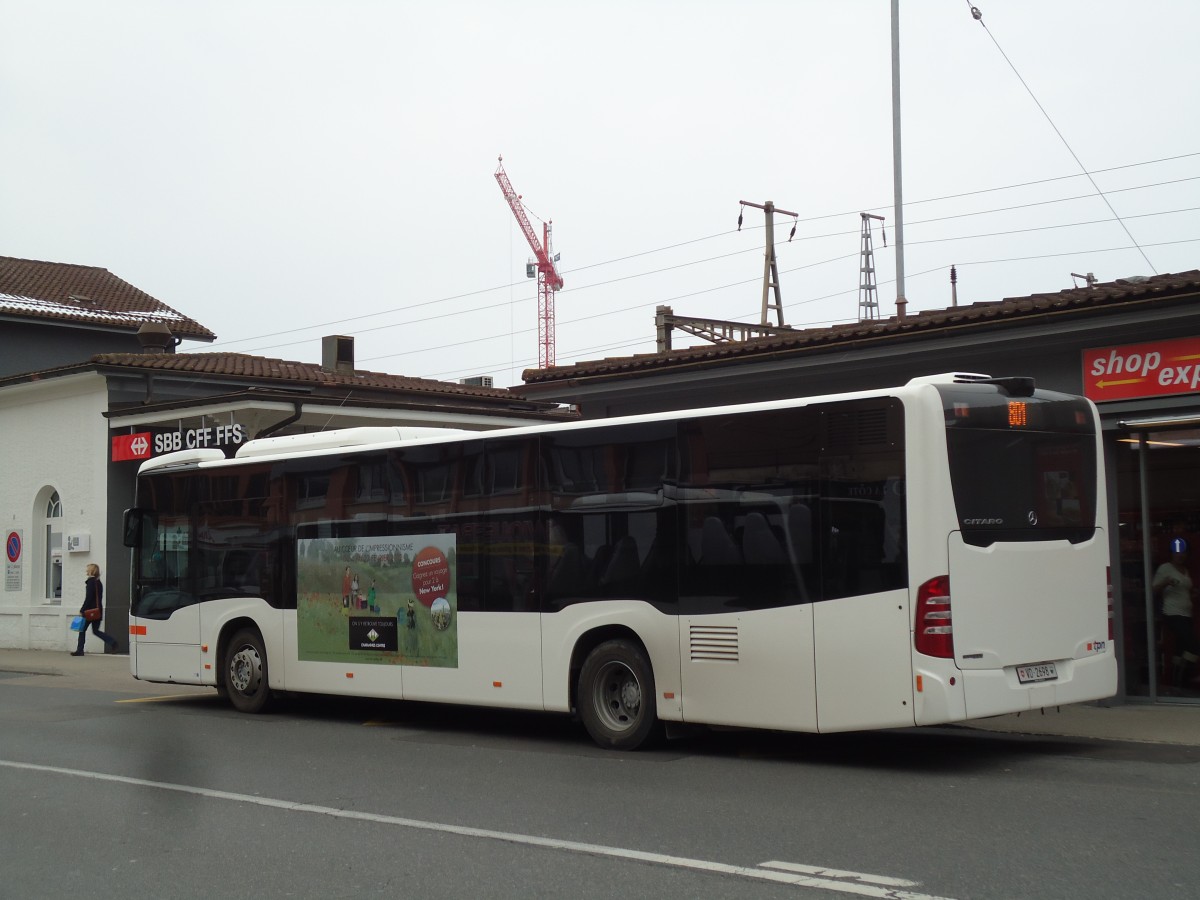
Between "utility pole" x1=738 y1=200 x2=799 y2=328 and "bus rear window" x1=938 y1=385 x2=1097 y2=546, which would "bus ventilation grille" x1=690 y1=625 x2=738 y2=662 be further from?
"utility pole" x1=738 y1=200 x2=799 y2=328

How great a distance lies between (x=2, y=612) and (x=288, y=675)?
1649 cm

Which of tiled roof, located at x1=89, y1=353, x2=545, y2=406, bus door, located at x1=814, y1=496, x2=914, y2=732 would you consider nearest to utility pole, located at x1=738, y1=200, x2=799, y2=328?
tiled roof, located at x1=89, y1=353, x2=545, y2=406

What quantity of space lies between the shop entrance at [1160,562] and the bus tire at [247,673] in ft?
31.4

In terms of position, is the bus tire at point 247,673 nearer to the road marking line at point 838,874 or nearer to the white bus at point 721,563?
the white bus at point 721,563

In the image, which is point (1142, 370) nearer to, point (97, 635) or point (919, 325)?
point (919, 325)

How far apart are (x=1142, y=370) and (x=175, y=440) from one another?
57.2 ft

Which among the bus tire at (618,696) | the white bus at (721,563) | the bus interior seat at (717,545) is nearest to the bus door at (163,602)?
the white bus at (721,563)

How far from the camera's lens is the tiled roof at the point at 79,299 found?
35.8 m

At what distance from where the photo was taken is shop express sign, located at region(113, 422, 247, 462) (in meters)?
24.1

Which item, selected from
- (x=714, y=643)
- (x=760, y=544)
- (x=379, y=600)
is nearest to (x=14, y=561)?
(x=379, y=600)

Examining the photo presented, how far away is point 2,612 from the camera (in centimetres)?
2831

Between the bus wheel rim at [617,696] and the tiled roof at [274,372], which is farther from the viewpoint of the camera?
the tiled roof at [274,372]

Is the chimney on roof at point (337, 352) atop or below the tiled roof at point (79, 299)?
below

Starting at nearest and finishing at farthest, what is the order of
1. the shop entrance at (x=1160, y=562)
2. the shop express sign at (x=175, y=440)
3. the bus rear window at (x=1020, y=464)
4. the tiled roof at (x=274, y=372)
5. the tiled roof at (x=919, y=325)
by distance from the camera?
the bus rear window at (x=1020, y=464) < the tiled roof at (x=919, y=325) < the shop entrance at (x=1160, y=562) < the shop express sign at (x=175, y=440) < the tiled roof at (x=274, y=372)
